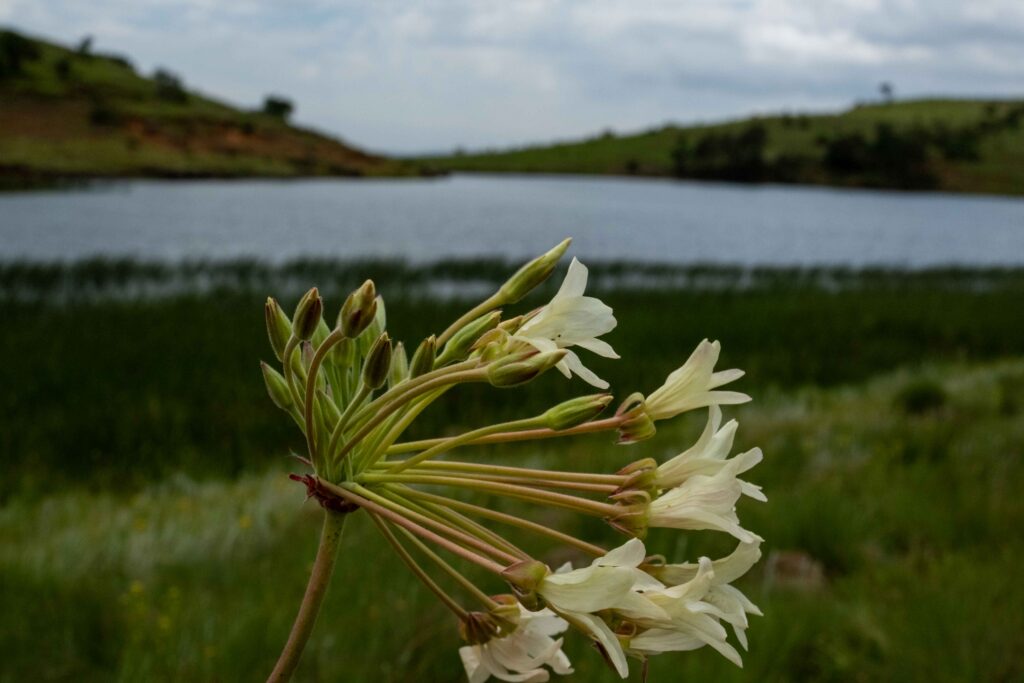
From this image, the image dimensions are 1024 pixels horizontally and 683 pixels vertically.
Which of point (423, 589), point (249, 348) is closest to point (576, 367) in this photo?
point (423, 589)

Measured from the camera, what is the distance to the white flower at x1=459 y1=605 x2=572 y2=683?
88 centimetres

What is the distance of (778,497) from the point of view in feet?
22.5

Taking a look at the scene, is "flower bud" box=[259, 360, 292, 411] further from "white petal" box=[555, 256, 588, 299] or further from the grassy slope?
the grassy slope

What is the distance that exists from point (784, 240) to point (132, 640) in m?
48.8

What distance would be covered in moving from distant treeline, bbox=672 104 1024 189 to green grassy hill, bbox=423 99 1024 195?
11 cm

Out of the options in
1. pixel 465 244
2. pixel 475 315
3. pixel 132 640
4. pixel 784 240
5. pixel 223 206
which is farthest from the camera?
pixel 223 206

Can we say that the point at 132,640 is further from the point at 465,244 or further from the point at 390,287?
the point at 465,244

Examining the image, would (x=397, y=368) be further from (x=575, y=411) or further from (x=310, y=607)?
(x=310, y=607)

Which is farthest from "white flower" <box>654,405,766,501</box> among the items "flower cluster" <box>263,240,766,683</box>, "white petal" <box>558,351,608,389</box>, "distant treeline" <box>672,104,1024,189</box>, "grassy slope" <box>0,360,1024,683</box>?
"distant treeline" <box>672,104,1024,189</box>

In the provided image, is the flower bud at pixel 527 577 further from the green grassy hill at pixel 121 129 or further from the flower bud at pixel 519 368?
the green grassy hill at pixel 121 129

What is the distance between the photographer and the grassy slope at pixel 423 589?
13.5ft

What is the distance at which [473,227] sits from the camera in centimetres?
4966

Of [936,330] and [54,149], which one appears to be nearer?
[936,330]

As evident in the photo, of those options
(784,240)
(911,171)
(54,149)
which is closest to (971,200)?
(911,171)
